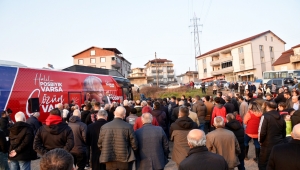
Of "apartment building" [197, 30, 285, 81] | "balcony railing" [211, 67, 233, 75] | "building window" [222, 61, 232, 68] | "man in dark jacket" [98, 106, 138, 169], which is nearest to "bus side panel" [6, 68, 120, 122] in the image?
"man in dark jacket" [98, 106, 138, 169]

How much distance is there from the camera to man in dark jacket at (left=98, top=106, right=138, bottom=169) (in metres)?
5.23

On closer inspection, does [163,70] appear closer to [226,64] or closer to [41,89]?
[226,64]

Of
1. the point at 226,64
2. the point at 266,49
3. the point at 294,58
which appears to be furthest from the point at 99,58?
the point at 294,58

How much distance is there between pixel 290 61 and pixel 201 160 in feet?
168

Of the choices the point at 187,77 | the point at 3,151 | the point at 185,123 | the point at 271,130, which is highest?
the point at 187,77

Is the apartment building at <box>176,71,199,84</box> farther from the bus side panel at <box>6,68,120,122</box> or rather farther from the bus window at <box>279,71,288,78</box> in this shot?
the bus side panel at <box>6,68,120,122</box>

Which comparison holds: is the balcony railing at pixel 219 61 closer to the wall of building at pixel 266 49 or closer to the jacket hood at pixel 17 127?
the wall of building at pixel 266 49

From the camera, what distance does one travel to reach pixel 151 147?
5301mm

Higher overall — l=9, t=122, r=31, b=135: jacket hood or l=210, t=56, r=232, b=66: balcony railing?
l=210, t=56, r=232, b=66: balcony railing

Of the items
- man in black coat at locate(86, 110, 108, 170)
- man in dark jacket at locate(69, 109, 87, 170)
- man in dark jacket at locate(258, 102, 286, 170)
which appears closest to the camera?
man in dark jacket at locate(258, 102, 286, 170)

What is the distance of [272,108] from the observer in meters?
5.99

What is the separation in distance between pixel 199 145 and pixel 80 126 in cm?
370

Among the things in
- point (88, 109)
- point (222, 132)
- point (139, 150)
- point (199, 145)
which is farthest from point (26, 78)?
point (199, 145)

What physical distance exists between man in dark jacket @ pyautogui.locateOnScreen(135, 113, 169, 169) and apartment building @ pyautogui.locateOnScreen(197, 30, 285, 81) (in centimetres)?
5241
